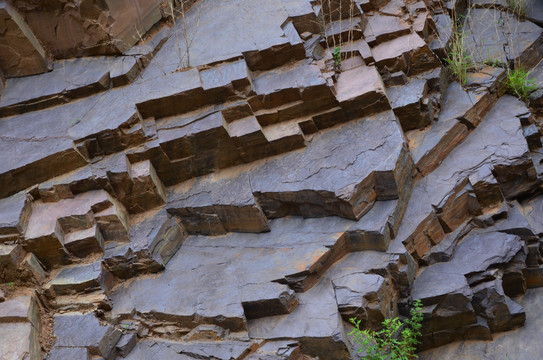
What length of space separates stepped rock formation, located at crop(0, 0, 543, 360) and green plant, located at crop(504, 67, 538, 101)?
0.10 m

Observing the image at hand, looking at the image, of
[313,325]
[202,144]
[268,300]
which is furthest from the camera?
[202,144]

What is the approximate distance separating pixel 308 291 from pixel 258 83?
2248mm

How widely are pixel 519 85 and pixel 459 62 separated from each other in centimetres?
69

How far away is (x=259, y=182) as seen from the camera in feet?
19.7

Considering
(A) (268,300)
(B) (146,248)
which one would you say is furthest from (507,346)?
(B) (146,248)

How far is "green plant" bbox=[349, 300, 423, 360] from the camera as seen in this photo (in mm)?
5098

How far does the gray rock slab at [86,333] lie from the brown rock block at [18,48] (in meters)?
2.91

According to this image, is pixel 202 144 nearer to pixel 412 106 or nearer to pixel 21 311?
pixel 412 106

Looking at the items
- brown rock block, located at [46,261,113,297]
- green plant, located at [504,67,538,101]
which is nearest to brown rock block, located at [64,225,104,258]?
brown rock block, located at [46,261,113,297]

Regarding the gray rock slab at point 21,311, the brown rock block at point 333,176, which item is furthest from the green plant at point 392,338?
the gray rock slab at point 21,311

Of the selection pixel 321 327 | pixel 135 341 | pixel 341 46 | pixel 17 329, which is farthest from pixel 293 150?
pixel 17 329

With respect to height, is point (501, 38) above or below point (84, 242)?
above

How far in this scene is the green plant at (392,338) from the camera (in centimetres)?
510

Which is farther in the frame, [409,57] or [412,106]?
[409,57]
